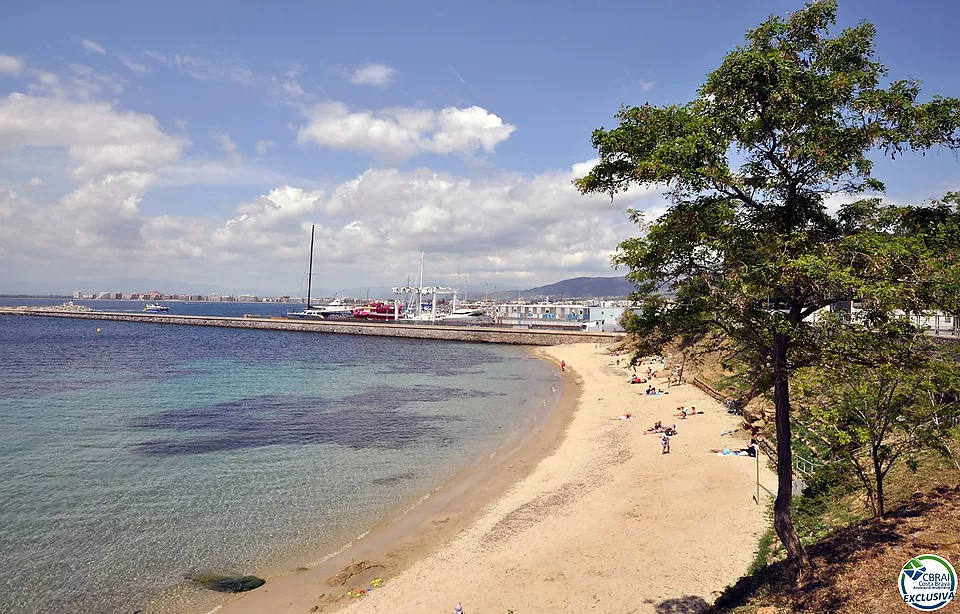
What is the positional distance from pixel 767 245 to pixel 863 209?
5.97 feet

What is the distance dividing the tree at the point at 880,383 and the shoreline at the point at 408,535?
11.0 metres

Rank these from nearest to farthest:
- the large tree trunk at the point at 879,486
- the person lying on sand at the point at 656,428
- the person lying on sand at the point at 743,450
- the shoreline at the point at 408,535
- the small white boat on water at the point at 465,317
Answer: the large tree trunk at the point at 879,486 < the shoreline at the point at 408,535 < the person lying on sand at the point at 743,450 < the person lying on sand at the point at 656,428 < the small white boat on water at the point at 465,317

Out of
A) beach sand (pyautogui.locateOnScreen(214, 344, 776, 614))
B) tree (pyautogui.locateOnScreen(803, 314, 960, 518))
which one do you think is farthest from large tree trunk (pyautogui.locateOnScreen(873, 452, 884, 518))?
beach sand (pyautogui.locateOnScreen(214, 344, 776, 614))

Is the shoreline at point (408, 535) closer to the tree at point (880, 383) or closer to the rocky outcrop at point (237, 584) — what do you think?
the rocky outcrop at point (237, 584)

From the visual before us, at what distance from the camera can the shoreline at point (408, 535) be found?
42.4 ft

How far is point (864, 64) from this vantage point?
24.0 ft

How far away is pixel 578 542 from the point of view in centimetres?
1501

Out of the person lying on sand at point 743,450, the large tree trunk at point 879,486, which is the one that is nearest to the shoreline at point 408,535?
the person lying on sand at point 743,450

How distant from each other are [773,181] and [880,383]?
20.7 feet

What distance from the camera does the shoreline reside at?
12.9m

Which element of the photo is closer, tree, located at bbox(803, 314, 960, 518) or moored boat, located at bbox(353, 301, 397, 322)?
tree, located at bbox(803, 314, 960, 518)

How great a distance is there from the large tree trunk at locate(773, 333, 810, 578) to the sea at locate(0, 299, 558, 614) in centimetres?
1208

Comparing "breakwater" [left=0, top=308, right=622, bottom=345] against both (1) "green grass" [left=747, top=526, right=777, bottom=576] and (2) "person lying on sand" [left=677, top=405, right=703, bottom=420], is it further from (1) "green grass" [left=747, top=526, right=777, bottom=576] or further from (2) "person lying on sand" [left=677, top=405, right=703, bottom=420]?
(1) "green grass" [left=747, top=526, right=777, bottom=576]

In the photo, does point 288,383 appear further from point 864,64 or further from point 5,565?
point 864,64
